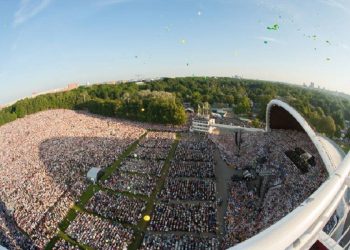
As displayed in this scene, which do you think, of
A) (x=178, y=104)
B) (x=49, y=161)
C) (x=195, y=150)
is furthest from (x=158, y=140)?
(x=178, y=104)

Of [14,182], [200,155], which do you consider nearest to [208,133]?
[200,155]

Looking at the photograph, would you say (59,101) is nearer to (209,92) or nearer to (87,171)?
(209,92)

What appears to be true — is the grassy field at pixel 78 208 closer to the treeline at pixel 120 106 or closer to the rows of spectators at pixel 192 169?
the rows of spectators at pixel 192 169

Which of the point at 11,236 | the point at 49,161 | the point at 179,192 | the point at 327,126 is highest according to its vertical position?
the point at 327,126

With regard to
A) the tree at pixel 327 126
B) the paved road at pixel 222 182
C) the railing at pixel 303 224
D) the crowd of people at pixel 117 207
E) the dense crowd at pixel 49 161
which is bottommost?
the paved road at pixel 222 182

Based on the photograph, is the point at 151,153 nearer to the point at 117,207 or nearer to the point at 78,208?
the point at 117,207

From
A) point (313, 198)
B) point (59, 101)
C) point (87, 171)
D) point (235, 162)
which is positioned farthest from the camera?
point (59, 101)

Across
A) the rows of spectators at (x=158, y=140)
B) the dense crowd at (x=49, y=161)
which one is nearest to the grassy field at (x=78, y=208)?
the dense crowd at (x=49, y=161)
